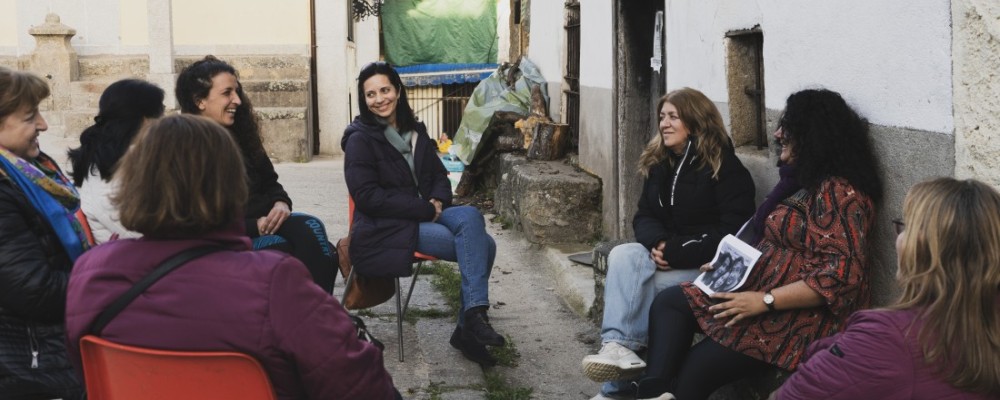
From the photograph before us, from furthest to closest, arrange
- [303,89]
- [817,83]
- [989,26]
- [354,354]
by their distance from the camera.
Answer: [303,89], [817,83], [989,26], [354,354]

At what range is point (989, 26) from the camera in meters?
2.93

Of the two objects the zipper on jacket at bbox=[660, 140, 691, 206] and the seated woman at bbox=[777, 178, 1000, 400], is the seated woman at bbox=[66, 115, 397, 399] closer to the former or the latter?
the seated woman at bbox=[777, 178, 1000, 400]

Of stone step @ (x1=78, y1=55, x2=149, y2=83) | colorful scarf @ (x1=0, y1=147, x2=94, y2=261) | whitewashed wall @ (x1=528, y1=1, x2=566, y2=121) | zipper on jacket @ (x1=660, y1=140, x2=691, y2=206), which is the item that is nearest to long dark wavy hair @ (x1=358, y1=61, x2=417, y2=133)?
zipper on jacket @ (x1=660, y1=140, x2=691, y2=206)

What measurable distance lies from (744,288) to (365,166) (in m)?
1.94

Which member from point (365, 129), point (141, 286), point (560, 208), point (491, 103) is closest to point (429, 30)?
point (491, 103)

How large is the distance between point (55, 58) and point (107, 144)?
12817 millimetres

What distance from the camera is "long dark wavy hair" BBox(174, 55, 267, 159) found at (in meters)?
4.52

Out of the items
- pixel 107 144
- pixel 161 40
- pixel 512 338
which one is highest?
pixel 161 40

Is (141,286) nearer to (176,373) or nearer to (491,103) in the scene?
(176,373)

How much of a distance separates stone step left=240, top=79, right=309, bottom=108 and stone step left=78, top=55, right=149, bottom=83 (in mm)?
1716

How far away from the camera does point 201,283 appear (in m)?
2.18

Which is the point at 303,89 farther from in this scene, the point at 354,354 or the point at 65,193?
the point at 354,354

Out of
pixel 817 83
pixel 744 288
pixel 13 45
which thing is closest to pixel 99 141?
pixel 744 288

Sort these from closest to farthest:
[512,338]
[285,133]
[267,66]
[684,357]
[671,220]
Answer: [684,357] < [671,220] < [512,338] < [285,133] < [267,66]
